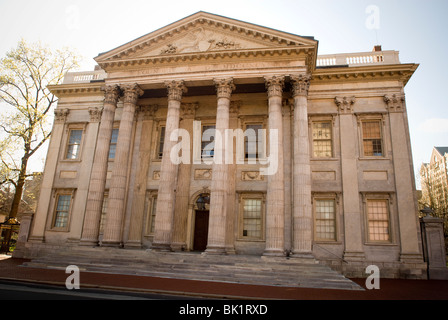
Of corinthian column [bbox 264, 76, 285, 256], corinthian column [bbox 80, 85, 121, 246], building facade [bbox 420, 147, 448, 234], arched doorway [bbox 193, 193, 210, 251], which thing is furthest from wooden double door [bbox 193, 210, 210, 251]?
building facade [bbox 420, 147, 448, 234]

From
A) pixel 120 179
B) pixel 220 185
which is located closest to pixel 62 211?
pixel 120 179

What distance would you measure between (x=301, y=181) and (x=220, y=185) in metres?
4.42

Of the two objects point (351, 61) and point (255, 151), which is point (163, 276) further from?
point (351, 61)

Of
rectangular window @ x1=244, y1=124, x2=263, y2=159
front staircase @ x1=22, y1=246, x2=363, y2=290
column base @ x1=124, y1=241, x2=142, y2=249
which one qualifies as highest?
rectangular window @ x1=244, y1=124, x2=263, y2=159

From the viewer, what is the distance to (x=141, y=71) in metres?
21.0

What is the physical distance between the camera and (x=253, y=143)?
21328 mm

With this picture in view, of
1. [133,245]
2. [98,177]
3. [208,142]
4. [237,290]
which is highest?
[208,142]

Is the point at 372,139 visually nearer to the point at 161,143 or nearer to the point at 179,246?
the point at 179,246

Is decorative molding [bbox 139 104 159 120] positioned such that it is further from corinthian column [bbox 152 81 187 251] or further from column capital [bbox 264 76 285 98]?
column capital [bbox 264 76 285 98]

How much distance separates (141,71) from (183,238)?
36.9ft

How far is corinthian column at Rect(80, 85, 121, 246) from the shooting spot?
19094mm

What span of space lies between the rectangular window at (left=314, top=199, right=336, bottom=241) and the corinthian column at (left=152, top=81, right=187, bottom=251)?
8.90m

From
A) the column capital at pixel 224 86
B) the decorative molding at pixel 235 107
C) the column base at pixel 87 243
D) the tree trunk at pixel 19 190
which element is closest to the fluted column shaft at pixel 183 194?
the decorative molding at pixel 235 107
